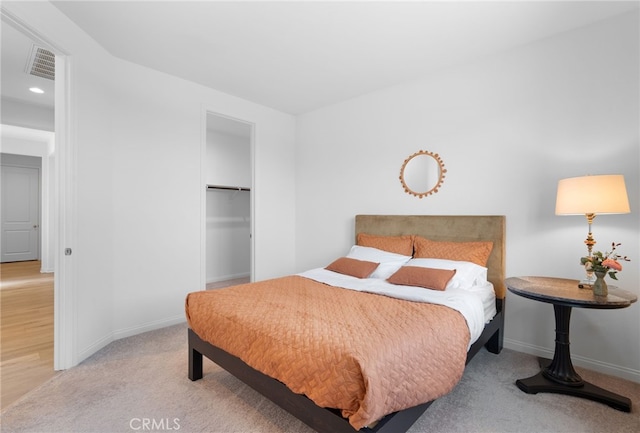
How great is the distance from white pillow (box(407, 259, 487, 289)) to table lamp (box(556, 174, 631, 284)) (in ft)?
2.32

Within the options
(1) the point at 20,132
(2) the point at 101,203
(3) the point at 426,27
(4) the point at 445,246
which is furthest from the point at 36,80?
(4) the point at 445,246

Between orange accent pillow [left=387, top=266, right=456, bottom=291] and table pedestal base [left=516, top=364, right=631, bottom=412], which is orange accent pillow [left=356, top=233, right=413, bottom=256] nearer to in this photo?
orange accent pillow [left=387, top=266, right=456, bottom=291]

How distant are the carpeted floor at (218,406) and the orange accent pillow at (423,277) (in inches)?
28.1

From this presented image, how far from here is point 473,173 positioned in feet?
9.86

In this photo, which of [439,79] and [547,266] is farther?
[439,79]

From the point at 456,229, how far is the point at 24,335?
445cm

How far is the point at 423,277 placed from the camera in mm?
2518

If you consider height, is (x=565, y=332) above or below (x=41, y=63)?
below

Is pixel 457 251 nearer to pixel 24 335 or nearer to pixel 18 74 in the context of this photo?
pixel 24 335

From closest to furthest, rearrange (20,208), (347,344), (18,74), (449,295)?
(347,344)
(449,295)
(18,74)
(20,208)

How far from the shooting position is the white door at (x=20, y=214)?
6.69 m

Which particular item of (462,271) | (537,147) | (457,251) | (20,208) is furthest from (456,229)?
(20,208)

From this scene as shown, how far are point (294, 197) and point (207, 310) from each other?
2.89 metres

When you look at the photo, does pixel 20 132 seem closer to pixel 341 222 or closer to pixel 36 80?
pixel 36 80
